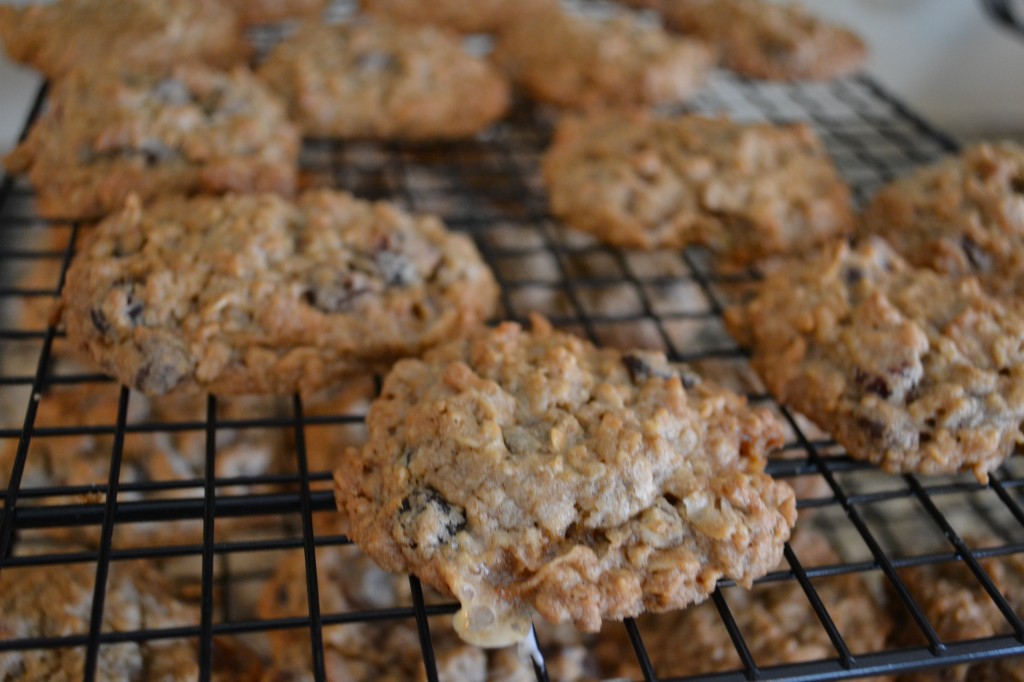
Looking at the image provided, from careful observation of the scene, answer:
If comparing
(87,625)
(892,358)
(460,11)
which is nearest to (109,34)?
(460,11)

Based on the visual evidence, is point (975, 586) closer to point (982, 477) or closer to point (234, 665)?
point (982, 477)

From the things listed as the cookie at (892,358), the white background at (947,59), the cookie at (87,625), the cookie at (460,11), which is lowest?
the cookie at (87,625)

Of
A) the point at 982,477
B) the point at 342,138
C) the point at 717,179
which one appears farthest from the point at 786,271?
the point at 342,138

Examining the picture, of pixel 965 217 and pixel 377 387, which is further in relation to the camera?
pixel 965 217

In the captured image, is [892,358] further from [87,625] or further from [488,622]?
[87,625]

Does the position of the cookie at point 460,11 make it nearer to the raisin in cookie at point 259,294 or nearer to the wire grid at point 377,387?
the wire grid at point 377,387

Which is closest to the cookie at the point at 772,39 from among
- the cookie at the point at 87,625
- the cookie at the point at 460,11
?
the cookie at the point at 460,11
